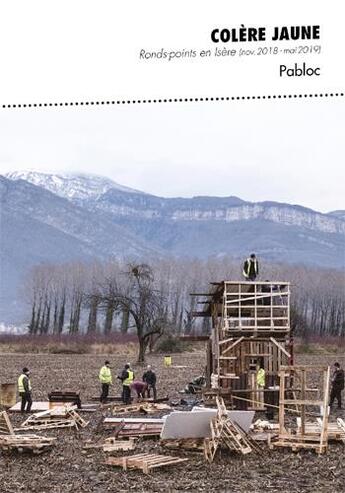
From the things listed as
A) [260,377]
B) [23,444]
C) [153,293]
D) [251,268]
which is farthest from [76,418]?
[153,293]

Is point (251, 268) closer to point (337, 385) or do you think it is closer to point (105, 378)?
point (337, 385)

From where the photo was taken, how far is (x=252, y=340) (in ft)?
95.7

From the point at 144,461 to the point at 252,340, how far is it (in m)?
11.9

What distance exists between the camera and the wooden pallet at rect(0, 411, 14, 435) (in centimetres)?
2080

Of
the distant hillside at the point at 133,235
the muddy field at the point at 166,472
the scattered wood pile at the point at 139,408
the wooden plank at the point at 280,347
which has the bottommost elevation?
the muddy field at the point at 166,472

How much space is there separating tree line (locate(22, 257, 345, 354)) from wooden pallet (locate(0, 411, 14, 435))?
37690mm

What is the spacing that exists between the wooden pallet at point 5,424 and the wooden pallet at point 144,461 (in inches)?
139

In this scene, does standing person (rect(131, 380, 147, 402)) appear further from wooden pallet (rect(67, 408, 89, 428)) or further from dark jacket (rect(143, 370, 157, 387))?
wooden pallet (rect(67, 408, 89, 428))

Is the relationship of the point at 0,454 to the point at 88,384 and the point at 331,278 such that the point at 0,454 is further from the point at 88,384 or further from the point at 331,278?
the point at 331,278

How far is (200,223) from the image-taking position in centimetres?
9750

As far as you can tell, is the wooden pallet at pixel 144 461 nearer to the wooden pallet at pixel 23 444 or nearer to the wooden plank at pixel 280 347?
the wooden pallet at pixel 23 444

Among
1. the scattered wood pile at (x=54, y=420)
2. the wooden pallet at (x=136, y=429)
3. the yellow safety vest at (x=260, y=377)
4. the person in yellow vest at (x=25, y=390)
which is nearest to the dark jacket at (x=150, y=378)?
the yellow safety vest at (x=260, y=377)

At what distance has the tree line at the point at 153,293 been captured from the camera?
2739 inches

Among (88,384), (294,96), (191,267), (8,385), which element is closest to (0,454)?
(8,385)
